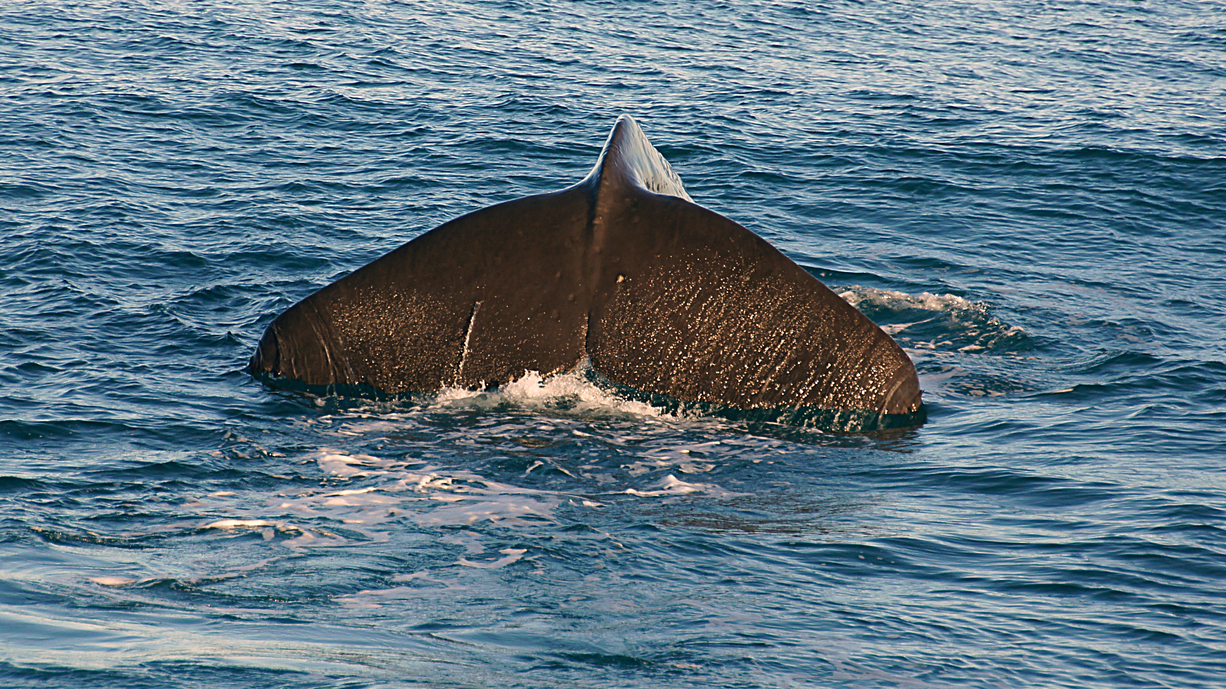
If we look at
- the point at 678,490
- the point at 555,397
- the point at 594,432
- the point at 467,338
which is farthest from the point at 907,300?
the point at 467,338

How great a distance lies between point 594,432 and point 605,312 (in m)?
0.90

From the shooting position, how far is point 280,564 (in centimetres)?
549

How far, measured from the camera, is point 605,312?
6934 millimetres

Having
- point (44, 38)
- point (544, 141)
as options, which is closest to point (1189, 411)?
point (544, 141)

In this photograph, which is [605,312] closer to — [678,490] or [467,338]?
[467,338]

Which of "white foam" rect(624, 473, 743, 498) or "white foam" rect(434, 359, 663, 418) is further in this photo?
"white foam" rect(434, 359, 663, 418)

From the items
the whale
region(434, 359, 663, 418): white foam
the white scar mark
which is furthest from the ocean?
the whale

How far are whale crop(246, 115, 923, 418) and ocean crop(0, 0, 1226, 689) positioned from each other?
312 millimetres

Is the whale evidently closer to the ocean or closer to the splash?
the ocean

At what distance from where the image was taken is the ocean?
477cm

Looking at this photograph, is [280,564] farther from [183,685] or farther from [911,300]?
[911,300]

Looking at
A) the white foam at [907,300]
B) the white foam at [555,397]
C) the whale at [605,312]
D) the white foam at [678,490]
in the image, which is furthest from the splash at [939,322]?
the white foam at [678,490]

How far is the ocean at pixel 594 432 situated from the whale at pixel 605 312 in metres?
0.31

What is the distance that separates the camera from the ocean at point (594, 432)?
4.77 meters
